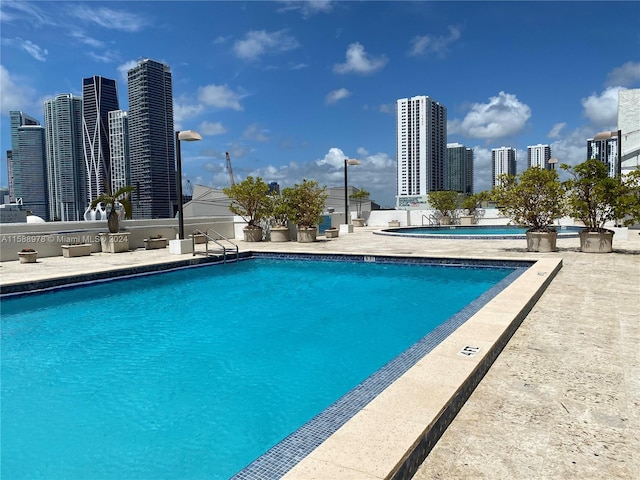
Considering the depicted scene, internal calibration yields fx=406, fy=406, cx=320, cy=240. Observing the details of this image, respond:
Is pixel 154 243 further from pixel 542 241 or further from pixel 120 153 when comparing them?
pixel 120 153

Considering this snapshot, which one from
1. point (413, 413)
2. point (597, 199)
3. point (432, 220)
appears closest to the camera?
point (413, 413)

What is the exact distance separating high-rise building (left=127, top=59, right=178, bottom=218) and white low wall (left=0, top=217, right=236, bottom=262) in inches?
1150

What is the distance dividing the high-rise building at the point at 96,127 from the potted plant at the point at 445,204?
2958 centimetres

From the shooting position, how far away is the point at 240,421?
340 cm

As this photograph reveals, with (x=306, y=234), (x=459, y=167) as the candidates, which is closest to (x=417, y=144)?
(x=459, y=167)

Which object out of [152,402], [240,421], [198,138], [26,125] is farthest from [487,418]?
[26,125]

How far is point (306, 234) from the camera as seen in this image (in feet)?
54.1

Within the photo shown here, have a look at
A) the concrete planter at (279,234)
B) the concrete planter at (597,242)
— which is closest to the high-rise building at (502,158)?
the concrete planter at (279,234)

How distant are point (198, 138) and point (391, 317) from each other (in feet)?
26.1

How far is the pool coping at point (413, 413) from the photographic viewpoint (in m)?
1.93

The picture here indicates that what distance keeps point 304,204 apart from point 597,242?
9928 mm

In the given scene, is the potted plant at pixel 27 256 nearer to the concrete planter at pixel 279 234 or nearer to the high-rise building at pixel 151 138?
the concrete planter at pixel 279 234

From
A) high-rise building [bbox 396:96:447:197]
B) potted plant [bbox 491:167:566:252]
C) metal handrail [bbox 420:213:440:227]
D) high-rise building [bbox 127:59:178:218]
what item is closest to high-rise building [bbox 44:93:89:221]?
high-rise building [bbox 127:59:178:218]

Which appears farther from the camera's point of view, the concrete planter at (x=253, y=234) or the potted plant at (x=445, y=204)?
the potted plant at (x=445, y=204)
